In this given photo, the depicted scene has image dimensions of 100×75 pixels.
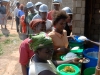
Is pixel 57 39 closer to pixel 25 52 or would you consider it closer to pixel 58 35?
pixel 58 35

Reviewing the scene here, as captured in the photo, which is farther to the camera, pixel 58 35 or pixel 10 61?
pixel 10 61

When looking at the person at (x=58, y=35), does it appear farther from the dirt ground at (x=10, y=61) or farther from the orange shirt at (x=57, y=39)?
the dirt ground at (x=10, y=61)

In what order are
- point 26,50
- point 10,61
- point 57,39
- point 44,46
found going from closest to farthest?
point 44,46
point 26,50
point 57,39
point 10,61

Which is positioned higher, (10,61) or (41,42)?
(41,42)

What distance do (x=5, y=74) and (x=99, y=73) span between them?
143 inches

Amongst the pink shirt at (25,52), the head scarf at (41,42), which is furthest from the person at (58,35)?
the head scarf at (41,42)

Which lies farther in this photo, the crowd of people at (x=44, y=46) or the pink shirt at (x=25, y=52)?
the pink shirt at (x=25, y=52)

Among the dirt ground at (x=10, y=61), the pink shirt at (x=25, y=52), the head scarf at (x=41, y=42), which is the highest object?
the head scarf at (x=41, y=42)

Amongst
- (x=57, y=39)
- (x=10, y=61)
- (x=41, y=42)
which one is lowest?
(x=10, y=61)

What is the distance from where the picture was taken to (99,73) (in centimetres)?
120

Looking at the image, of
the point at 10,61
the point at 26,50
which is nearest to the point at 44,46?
the point at 26,50

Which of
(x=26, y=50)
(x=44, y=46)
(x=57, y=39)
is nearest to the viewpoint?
(x=44, y=46)

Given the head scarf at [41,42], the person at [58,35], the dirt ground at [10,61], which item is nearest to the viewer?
the head scarf at [41,42]

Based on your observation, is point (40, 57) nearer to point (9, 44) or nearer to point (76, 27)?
point (76, 27)
